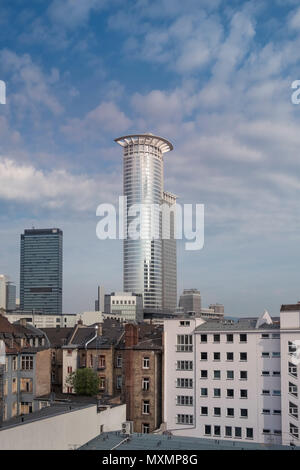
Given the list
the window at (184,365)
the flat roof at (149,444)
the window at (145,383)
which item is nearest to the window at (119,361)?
the window at (145,383)

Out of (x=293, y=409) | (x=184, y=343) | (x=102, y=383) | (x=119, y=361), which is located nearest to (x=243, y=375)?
(x=293, y=409)

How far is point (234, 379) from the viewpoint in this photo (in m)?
60.9

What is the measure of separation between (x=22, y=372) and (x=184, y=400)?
21223 mm

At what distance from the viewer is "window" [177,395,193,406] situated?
207 ft

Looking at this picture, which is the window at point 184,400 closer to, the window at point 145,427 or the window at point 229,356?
the window at point 145,427

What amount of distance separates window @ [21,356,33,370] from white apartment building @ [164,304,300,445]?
58.1 feet

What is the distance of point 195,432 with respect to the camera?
203 ft

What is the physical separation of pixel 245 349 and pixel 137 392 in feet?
49.2

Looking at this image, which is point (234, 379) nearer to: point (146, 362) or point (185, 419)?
point (185, 419)

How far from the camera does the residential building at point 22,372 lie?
198ft

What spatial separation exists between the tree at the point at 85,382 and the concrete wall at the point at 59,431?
17.4 m

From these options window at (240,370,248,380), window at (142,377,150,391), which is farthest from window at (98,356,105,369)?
window at (240,370,248,380)
